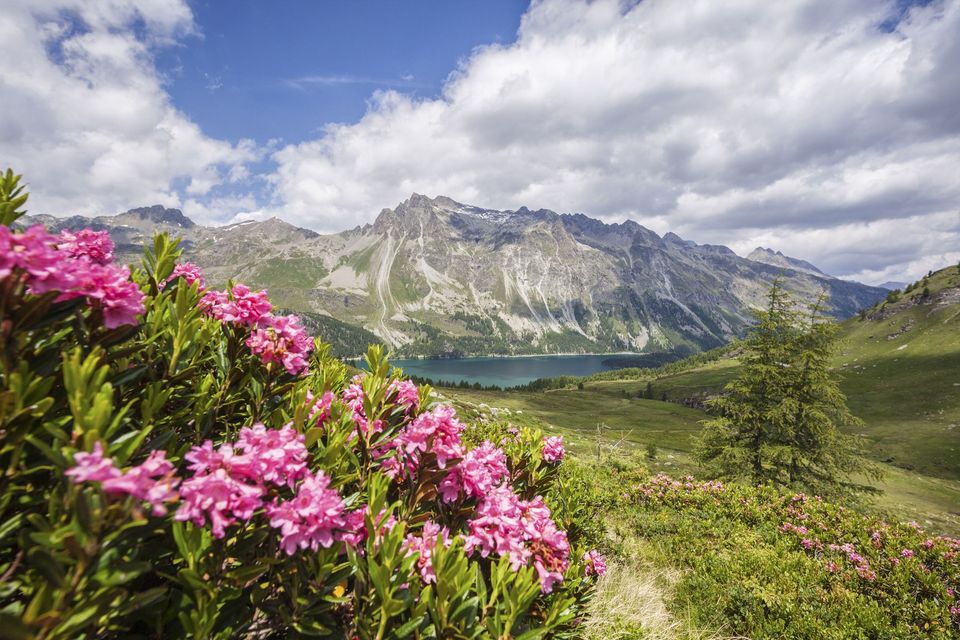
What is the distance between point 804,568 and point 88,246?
12.2 metres

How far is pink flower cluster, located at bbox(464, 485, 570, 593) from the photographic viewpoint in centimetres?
286

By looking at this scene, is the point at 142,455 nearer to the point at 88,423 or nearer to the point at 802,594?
the point at 88,423

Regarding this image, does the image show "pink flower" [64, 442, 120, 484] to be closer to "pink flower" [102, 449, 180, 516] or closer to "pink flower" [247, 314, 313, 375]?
"pink flower" [102, 449, 180, 516]

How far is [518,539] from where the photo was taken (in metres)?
2.98

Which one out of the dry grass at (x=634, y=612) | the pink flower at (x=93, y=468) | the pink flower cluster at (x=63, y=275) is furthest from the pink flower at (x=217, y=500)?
the dry grass at (x=634, y=612)

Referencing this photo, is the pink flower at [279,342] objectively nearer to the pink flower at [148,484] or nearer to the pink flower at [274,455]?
the pink flower at [274,455]

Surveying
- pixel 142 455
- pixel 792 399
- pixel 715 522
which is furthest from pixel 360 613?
pixel 792 399

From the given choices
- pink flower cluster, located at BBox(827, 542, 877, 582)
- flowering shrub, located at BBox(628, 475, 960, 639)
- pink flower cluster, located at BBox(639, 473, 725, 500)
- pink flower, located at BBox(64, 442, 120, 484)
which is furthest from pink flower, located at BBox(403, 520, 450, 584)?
pink flower cluster, located at BBox(639, 473, 725, 500)

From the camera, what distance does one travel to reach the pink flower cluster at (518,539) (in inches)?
112

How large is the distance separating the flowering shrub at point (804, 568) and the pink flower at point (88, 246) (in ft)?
30.8

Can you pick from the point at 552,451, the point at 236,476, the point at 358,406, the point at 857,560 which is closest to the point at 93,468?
the point at 236,476

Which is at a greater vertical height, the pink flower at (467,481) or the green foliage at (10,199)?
the green foliage at (10,199)

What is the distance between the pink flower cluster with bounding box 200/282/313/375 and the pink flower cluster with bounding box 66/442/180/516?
1.47 m

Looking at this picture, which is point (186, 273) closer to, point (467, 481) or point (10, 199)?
point (10, 199)
